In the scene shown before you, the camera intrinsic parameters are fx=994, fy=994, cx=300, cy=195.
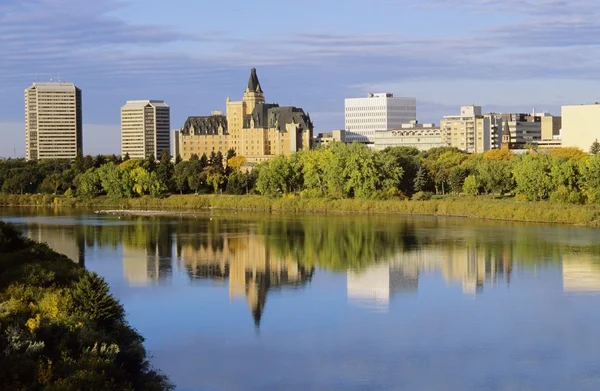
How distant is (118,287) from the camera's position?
72.2ft

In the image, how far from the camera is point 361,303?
19.9 m

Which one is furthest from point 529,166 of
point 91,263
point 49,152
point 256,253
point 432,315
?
point 49,152

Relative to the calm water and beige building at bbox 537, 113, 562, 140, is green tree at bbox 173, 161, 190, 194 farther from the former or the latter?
beige building at bbox 537, 113, 562, 140

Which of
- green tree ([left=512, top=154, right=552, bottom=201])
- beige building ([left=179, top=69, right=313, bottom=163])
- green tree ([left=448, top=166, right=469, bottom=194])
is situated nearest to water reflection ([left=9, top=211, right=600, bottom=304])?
→ green tree ([left=512, top=154, right=552, bottom=201])

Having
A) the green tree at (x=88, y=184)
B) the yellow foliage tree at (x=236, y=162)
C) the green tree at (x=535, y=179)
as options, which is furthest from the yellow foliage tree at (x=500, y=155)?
the green tree at (x=88, y=184)

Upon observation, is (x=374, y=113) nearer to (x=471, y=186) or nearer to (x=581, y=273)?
(x=471, y=186)

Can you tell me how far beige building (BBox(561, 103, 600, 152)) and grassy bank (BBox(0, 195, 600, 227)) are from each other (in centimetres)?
2837

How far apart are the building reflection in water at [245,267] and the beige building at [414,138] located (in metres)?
54.6

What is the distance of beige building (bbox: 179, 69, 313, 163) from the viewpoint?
7800 centimetres

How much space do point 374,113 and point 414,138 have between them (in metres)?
18.2

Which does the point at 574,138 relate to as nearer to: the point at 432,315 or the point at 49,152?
the point at 432,315

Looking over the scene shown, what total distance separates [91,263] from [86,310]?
1252cm

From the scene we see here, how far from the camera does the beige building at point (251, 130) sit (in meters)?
78.0

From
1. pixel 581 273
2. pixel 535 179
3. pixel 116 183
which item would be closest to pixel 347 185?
pixel 535 179
